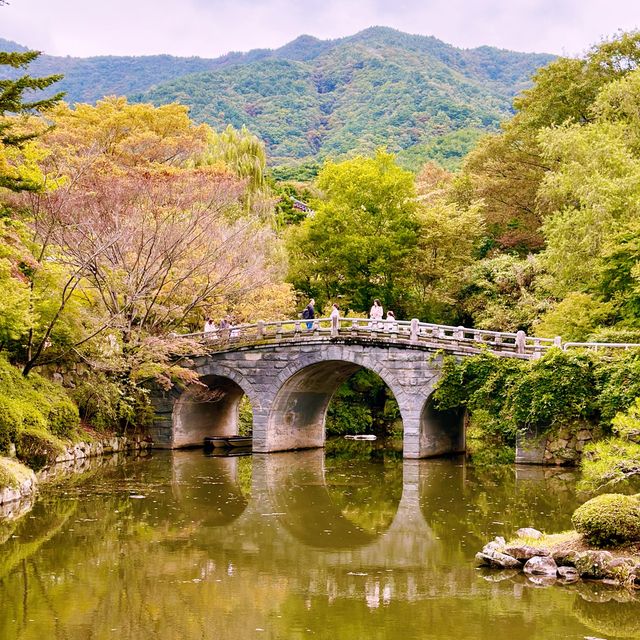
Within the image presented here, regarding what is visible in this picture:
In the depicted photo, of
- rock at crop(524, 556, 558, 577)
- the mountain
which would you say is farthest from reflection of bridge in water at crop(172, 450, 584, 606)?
the mountain

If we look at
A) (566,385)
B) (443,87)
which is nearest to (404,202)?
(566,385)

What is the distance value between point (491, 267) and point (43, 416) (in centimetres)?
2074

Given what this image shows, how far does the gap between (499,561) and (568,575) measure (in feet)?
3.84

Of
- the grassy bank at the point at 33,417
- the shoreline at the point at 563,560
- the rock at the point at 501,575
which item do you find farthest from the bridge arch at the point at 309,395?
the rock at the point at 501,575

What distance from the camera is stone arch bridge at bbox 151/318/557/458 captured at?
29.3m

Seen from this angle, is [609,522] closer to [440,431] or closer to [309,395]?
[440,431]

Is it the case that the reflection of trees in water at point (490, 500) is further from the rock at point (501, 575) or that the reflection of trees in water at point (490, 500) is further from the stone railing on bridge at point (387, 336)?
the stone railing on bridge at point (387, 336)

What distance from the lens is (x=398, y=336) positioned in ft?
97.2

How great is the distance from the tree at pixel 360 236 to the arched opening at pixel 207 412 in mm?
6485

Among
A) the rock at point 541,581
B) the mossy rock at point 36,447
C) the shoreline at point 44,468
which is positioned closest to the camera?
the rock at point 541,581

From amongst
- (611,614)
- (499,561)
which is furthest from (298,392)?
(611,614)

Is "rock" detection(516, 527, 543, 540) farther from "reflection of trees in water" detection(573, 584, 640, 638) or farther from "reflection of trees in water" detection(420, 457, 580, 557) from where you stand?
"reflection of trees in water" detection(573, 584, 640, 638)

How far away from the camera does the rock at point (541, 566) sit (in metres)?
13.9

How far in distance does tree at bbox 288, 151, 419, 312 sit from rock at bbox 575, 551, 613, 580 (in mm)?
25449
